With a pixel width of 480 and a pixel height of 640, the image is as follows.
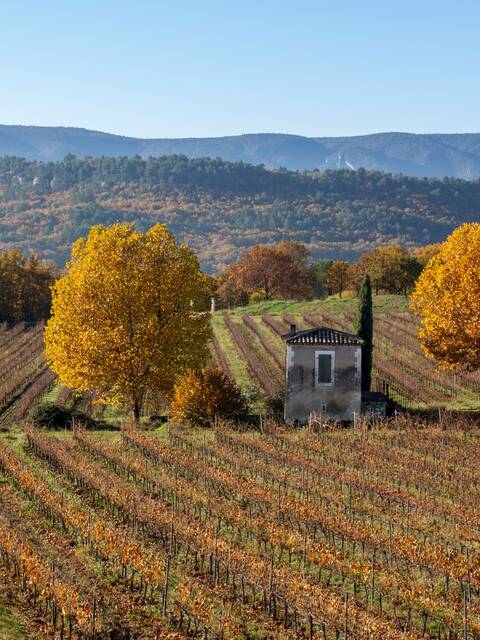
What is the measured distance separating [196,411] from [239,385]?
44.5ft

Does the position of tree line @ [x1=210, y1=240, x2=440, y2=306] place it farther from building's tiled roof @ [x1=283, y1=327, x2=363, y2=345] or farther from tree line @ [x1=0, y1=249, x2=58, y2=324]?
building's tiled roof @ [x1=283, y1=327, x2=363, y2=345]

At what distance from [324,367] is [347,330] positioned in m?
34.5

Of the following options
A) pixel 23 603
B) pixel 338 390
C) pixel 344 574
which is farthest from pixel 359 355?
pixel 23 603

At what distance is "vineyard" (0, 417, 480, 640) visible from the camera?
17.7m

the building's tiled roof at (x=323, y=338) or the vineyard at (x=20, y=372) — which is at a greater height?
the building's tiled roof at (x=323, y=338)

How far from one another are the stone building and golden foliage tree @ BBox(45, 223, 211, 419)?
479 cm

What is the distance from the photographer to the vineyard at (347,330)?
49.9m

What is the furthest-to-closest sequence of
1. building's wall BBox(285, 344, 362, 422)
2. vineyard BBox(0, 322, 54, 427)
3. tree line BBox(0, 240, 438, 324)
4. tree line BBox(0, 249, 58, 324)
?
tree line BBox(0, 240, 438, 324) → tree line BBox(0, 249, 58, 324) → vineyard BBox(0, 322, 54, 427) → building's wall BBox(285, 344, 362, 422)

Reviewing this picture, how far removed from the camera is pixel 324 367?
4028 centimetres

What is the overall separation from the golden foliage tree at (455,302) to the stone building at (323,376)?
397 centimetres

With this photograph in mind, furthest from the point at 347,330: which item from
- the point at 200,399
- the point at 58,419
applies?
the point at 58,419

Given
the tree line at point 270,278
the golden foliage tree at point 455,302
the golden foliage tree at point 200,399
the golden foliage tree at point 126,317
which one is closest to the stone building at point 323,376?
the golden foliage tree at point 200,399

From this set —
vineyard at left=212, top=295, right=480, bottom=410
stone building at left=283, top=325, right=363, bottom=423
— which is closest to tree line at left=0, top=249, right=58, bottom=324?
vineyard at left=212, top=295, right=480, bottom=410

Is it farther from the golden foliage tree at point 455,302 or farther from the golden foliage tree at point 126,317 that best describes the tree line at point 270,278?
the golden foliage tree at point 126,317
